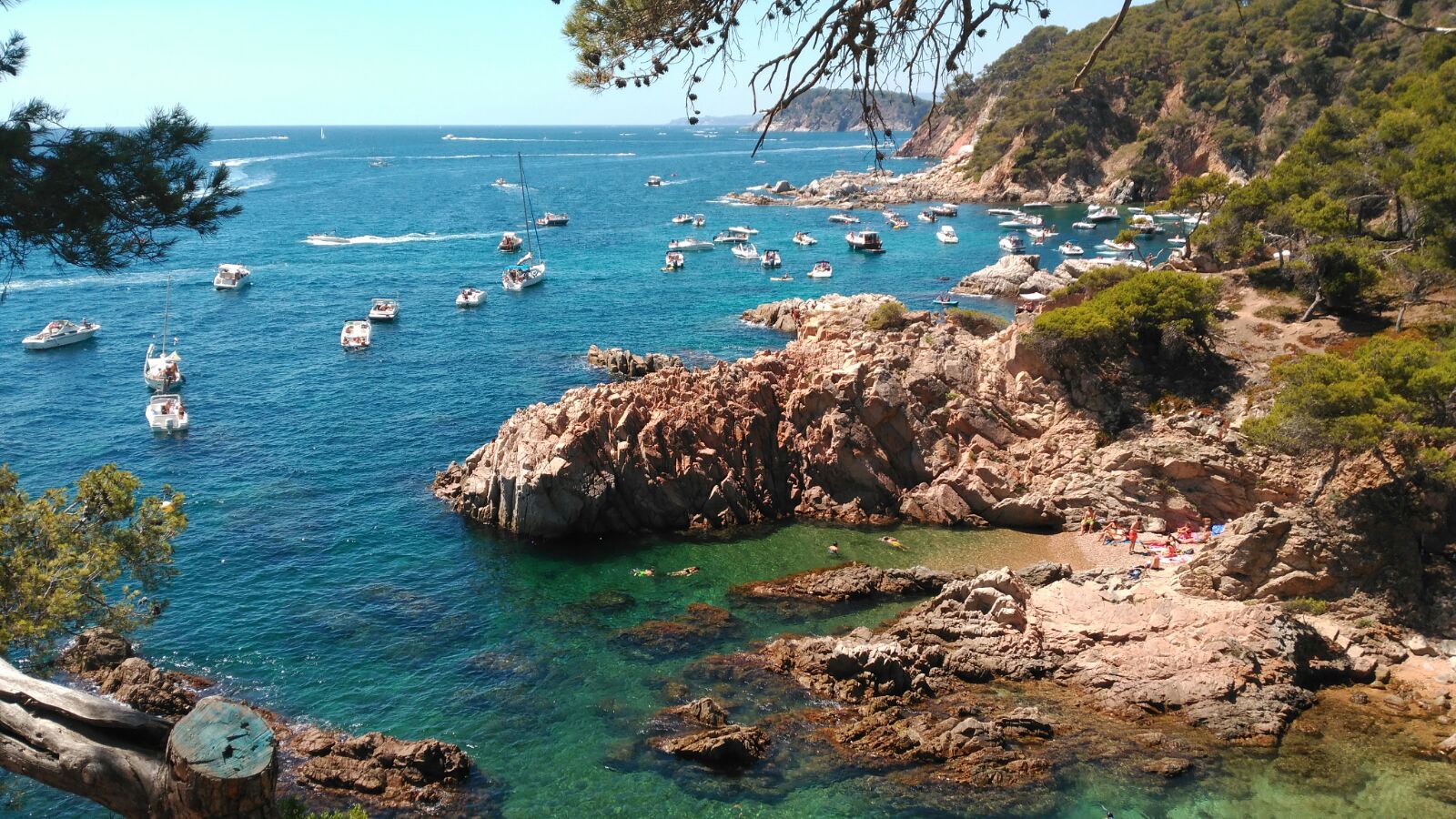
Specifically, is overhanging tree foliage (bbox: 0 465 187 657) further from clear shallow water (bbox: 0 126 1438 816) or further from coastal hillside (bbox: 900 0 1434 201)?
coastal hillside (bbox: 900 0 1434 201)

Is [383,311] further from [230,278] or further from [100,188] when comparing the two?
[100,188]

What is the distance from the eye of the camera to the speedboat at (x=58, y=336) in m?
58.1

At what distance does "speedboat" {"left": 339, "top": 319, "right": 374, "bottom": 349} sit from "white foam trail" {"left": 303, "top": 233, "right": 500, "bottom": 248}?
41047mm

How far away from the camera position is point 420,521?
117ft

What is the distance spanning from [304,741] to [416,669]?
410 cm

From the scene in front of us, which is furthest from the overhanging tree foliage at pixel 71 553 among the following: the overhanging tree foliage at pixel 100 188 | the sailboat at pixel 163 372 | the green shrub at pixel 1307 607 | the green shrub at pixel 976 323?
the green shrub at pixel 976 323

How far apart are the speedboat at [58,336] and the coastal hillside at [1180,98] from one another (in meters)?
83.6

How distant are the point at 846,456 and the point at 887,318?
19.7 metres

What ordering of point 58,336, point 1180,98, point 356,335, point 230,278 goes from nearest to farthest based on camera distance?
point 58,336 < point 356,335 < point 230,278 < point 1180,98

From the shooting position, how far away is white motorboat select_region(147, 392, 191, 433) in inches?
1740

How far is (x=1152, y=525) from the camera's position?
32.2 m

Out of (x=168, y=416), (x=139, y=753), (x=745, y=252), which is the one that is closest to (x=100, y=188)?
(x=139, y=753)

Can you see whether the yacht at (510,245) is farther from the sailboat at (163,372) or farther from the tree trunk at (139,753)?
the tree trunk at (139,753)

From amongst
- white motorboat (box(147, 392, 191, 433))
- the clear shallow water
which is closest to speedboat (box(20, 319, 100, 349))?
the clear shallow water
